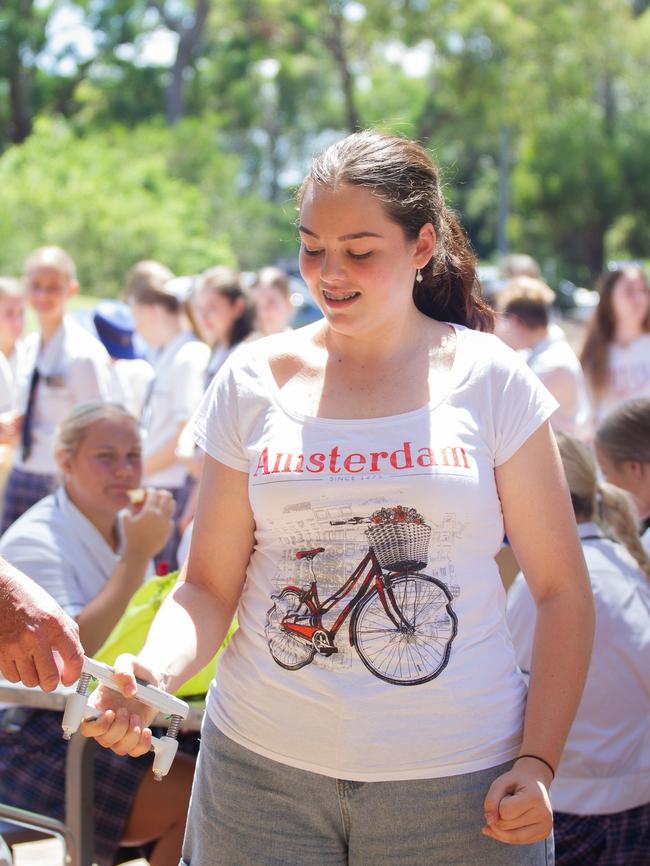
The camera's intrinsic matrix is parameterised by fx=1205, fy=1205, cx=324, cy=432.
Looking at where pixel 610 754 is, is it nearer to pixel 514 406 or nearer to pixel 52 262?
pixel 514 406

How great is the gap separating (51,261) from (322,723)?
4.77m

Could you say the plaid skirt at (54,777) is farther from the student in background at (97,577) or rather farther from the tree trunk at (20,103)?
the tree trunk at (20,103)

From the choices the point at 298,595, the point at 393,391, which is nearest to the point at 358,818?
the point at 298,595

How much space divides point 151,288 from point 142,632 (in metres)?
4.44

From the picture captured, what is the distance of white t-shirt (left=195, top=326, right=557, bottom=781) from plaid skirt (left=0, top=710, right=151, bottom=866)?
1182 mm

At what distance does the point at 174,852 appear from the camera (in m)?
3.03

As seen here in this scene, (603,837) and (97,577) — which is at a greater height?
(97,577)

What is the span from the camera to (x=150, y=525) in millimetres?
3459

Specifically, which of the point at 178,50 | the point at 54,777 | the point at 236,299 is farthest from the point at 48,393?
the point at 178,50

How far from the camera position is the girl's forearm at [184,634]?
1963 millimetres

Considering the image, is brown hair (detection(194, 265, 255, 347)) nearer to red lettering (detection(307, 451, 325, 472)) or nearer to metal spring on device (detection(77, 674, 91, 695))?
red lettering (detection(307, 451, 325, 472))

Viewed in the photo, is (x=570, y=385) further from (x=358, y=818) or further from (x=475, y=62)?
(x=475, y=62)

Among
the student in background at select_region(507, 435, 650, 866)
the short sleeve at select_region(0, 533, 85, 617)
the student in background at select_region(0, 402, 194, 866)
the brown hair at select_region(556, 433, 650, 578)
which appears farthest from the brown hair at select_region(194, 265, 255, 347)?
the student in background at select_region(507, 435, 650, 866)

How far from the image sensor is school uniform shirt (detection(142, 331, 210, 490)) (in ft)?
20.4
